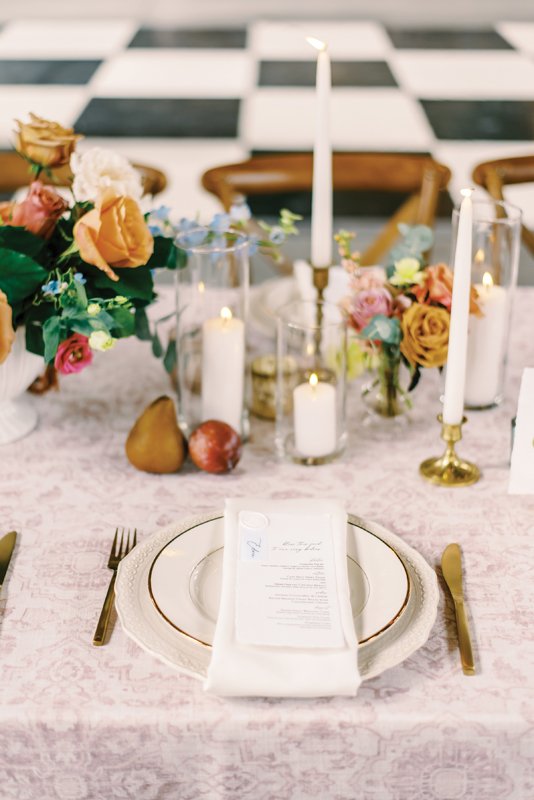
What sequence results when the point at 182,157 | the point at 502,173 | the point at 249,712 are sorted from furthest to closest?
the point at 182,157 < the point at 502,173 < the point at 249,712

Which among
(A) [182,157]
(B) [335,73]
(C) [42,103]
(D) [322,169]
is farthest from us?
(B) [335,73]

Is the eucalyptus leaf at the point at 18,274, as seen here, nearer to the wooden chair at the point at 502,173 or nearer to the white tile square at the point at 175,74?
the wooden chair at the point at 502,173

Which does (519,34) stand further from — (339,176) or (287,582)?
(287,582)

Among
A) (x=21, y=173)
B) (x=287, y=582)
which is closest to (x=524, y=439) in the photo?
(x=287, y=582)

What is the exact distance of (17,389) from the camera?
49.9 inches

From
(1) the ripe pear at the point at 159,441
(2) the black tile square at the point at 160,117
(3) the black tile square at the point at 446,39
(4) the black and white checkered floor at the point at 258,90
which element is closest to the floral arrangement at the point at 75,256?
(1) the ripe pear at the point at 159,441

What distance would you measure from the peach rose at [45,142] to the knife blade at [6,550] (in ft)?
1.56

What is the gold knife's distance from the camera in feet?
2.99

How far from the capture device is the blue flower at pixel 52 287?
1.15 m

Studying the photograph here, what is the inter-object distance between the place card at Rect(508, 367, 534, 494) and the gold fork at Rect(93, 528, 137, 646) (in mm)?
458

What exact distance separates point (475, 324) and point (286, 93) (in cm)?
437

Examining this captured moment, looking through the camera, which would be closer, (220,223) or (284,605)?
(284,605)

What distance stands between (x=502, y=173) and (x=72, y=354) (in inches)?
51.8

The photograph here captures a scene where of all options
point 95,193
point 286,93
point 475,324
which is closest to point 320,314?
point 475,324
